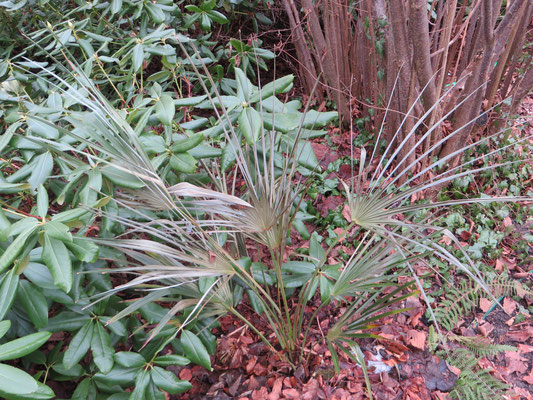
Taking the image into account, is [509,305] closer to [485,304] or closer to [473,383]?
[485,304]

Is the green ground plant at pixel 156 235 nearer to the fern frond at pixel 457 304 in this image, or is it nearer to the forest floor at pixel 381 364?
the forest floor at pixel 381 364

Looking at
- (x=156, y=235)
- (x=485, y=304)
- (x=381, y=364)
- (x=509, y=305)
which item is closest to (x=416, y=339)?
(x=381, y=364)

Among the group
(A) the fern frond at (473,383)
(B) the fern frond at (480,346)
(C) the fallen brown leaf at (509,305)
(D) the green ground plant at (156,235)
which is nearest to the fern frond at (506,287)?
(C) the fallen brown leaf at (509,305)

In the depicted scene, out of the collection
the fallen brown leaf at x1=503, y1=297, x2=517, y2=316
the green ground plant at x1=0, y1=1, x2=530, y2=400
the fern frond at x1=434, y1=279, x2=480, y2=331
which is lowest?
the fallen brown leaf at x1=503, y1=297, x2=517, y2=316

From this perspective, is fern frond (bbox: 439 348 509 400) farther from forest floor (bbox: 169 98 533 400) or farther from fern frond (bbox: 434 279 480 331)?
fern frond (bbox: 434 279 480 331)

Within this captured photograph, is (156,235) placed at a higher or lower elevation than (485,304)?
higher

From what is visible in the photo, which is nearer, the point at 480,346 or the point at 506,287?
the point at 480,346

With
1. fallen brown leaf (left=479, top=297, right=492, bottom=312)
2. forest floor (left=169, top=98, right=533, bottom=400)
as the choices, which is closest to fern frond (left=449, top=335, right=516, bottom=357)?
forest floor (left=169, top=98, right=533, bottom=400)

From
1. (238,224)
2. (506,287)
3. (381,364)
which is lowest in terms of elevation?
(381,364)

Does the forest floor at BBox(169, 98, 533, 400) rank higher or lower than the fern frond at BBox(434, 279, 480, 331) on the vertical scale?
lower

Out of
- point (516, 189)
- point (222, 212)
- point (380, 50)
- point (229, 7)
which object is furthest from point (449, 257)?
point (229, 7)

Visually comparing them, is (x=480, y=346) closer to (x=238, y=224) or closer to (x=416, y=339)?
(x=416, y=339)

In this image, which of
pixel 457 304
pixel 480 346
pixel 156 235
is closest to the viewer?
pixel 156 235

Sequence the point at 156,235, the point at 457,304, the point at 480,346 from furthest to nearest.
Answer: the point at 457,304 < the point at 480,346 < the point at 156,235
